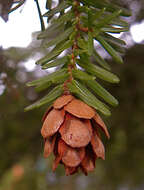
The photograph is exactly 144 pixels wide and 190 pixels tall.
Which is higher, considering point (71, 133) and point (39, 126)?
point (71, 133)

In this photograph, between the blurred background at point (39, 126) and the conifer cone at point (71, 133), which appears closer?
the conifer cone at point (71, 133)

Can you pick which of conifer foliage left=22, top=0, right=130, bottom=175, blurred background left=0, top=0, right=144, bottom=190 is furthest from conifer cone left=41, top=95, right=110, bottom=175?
blurred background left=0, top=0, right=144, bottom=190

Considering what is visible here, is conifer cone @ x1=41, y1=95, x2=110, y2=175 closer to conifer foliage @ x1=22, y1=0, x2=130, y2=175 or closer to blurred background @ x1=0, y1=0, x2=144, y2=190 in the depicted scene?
conifer foliage @ x1=22, y1=0, x2=130, y2=175

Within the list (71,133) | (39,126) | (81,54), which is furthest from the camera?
(39,126)

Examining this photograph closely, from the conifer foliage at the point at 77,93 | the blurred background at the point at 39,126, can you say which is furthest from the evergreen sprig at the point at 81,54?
the blurred background at the point at 39,126

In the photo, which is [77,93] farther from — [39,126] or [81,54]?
[39,126]

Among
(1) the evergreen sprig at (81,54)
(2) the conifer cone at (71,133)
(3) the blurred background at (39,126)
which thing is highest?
(1) the evergreen sprig at (81,54)

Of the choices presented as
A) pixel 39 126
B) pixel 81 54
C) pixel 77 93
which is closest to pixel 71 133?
pixel 77 93

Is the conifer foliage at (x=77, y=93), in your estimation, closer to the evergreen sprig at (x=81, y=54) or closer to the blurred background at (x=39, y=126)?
the evergreen sprig at (x=81, y=54)

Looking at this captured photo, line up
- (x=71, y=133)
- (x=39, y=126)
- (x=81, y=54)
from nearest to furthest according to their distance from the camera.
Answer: (x=71, y=133)
(x=81, y=54)
(x=39, y=126)
